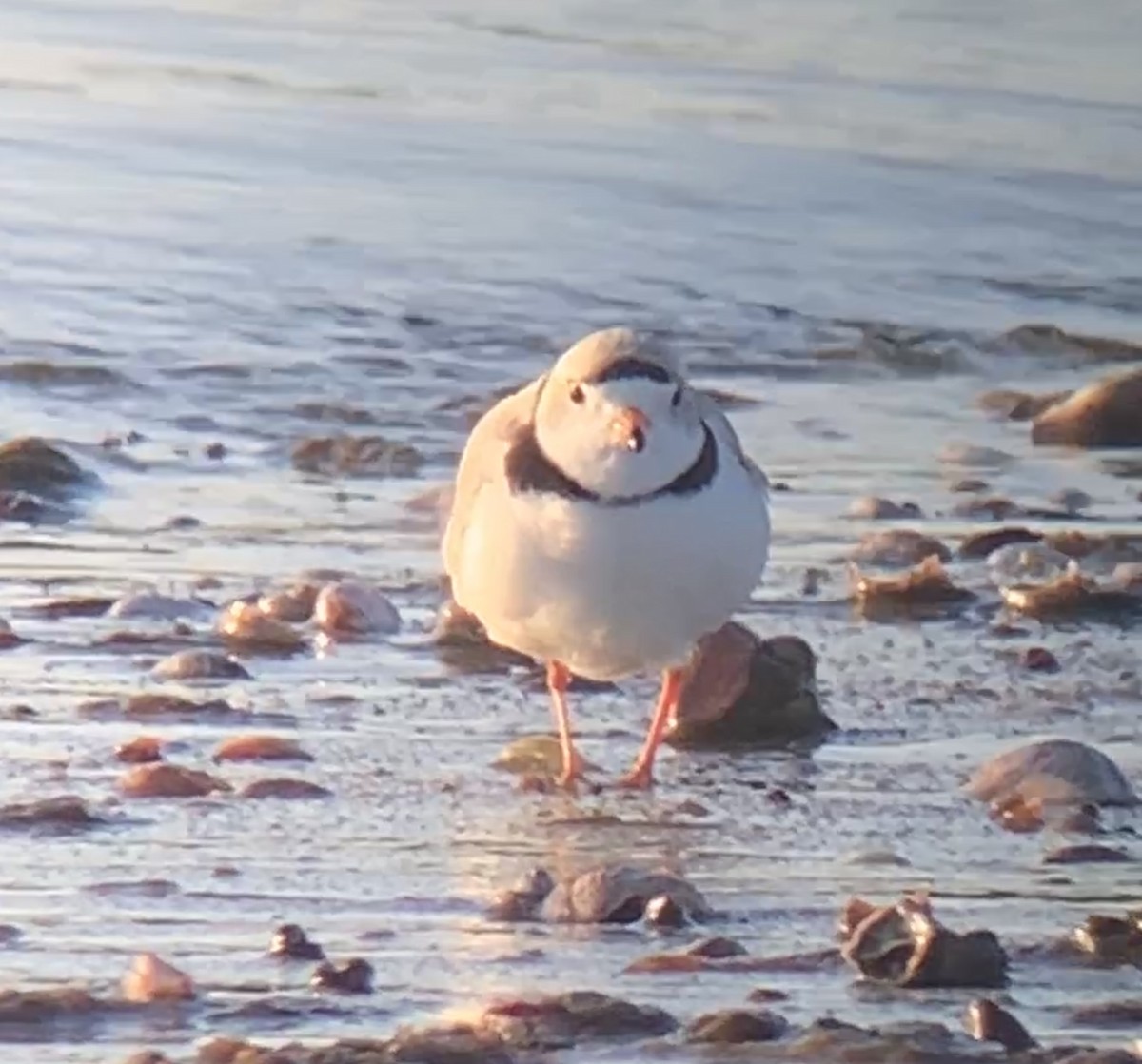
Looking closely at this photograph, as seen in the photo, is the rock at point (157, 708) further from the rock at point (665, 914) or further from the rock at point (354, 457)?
the rock at point (354, 457)

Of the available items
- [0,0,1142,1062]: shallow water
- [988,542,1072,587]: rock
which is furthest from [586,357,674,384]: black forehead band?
[988,542,1072,587]: rock

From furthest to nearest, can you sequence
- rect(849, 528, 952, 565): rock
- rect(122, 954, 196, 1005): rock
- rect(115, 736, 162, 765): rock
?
1. rect(849, 528, 952, 565): rock
2. rect(115, 736, 162, 765): rock
3. rect(122, 954, 196, 1005): rock

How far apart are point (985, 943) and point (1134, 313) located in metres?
7.66

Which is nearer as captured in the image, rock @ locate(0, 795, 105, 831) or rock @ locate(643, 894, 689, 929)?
rock @ locate(643, 894, 689, 929)

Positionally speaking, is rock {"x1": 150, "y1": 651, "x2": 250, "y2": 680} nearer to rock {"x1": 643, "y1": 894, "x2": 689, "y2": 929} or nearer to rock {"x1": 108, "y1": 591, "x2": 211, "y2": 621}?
rock {"x1": 108, "y1": 591, "x2": 211, "y2": 621}

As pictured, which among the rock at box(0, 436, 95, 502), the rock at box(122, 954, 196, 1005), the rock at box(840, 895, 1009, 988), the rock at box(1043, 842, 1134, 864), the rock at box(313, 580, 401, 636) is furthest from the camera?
the rock at box(0, 436, 95, 502)

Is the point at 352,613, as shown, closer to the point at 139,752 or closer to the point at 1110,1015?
the point at 139,752

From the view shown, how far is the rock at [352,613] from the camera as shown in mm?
6824

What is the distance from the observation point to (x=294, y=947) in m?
4.57

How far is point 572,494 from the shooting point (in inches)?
230

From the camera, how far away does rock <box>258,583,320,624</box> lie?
6.89 m

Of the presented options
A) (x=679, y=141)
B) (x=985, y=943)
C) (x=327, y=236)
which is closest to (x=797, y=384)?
(x=327, y=236)

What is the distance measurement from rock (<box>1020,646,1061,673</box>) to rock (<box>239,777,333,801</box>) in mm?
1699

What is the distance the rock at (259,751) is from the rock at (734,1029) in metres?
1.64
